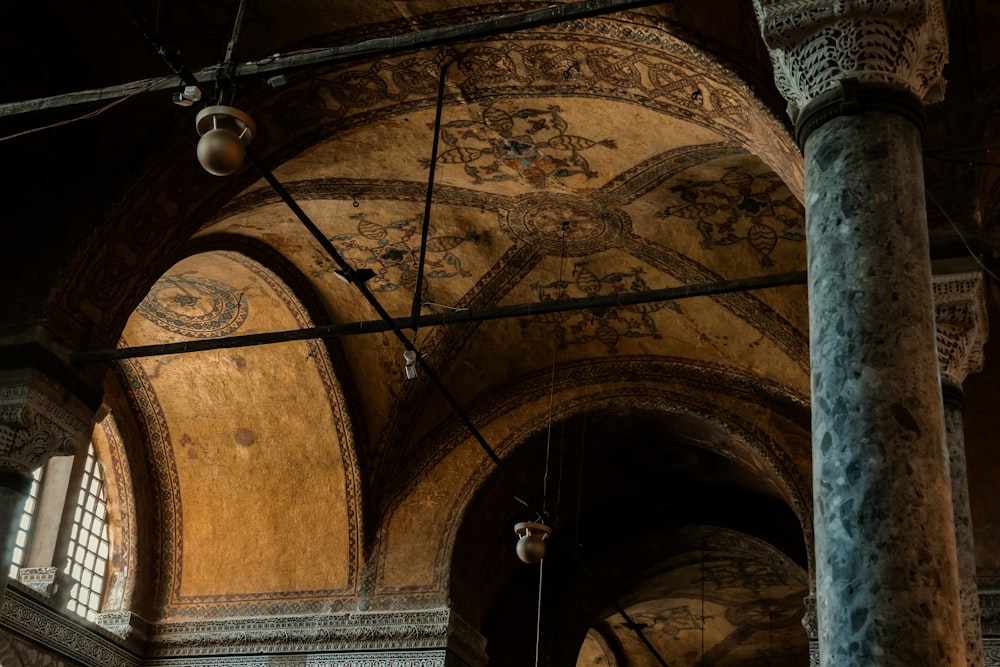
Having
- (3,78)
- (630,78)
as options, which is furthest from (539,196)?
(3,78)

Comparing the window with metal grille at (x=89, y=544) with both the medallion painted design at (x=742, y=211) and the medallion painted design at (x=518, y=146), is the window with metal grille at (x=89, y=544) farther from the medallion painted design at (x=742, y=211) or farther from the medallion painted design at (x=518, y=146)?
the medallion painted design at (x=742, y=211)

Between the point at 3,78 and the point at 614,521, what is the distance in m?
8.53

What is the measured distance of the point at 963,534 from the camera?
260 inches

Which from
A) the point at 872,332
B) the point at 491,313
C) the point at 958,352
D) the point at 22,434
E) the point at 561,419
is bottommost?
the point at 872,332

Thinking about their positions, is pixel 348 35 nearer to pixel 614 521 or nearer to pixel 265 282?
pixel 265 282

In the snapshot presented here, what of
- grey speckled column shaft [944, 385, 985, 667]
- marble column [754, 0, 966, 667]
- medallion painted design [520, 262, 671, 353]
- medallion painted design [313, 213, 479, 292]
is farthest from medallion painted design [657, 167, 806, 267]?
marble column [754, 0, 966, 667]

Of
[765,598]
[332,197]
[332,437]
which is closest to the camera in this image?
[332,197]

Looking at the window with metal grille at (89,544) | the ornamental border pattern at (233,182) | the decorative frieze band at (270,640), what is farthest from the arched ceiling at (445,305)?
the window with metal grille at (89,544)

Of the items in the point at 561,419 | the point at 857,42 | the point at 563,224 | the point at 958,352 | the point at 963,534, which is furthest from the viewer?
the point at 561,419

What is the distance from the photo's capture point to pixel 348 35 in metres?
8.28

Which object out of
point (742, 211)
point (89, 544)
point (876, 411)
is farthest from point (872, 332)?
point (89, 544)

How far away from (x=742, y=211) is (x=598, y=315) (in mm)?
2020

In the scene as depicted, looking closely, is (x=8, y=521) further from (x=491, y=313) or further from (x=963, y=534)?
(x=963, y=534)

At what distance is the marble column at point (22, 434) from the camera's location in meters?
7.81
